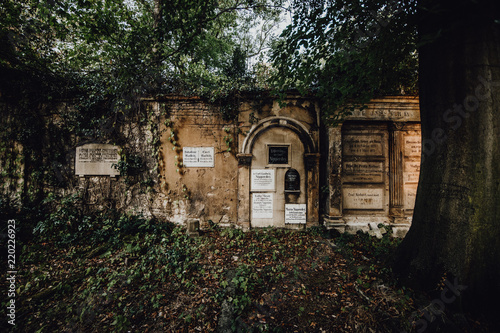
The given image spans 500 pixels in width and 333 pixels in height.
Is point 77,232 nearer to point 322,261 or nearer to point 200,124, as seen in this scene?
point 200,124

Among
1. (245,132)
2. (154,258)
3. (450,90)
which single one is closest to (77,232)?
(154,258)

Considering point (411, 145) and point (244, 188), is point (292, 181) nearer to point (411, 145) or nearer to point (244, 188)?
point (244, 188)

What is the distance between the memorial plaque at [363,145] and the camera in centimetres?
583

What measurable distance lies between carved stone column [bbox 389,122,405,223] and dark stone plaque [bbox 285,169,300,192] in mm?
2985

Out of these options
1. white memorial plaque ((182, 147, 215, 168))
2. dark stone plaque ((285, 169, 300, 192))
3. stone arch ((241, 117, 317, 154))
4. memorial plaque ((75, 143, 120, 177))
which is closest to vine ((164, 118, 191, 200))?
white memorial plaque ((182, 147, 215, 168))

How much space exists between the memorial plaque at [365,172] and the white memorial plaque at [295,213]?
170 cm

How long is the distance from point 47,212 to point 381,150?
10.9m

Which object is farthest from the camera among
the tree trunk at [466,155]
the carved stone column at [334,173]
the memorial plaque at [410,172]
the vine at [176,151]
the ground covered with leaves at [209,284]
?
the vine at [176,151]

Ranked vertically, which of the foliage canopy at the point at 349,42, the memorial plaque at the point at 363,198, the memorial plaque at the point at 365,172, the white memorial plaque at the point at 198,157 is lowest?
the memorial plaque at the point at 363,198

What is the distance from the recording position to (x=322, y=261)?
4.05m

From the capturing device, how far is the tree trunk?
7.92ft

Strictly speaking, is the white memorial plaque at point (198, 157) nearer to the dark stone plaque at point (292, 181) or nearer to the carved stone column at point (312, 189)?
the dark stone plaque at point (292, 181)

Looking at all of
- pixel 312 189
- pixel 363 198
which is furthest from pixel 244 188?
pixel 363 198

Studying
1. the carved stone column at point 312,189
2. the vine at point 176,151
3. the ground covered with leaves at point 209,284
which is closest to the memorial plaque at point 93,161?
the ground covered with leaves at point 209,284
